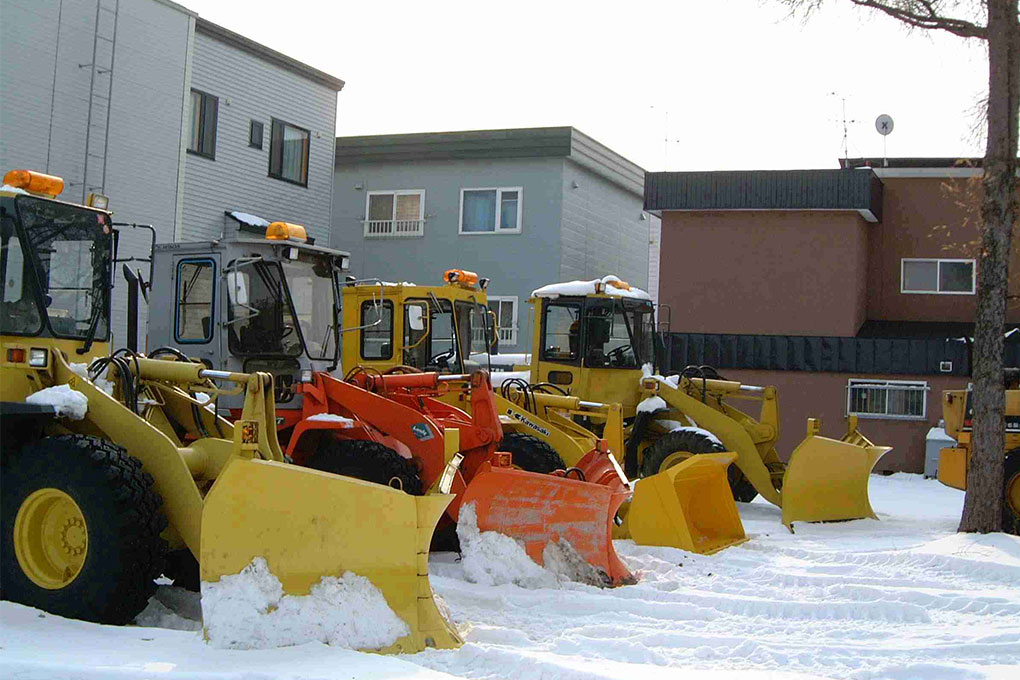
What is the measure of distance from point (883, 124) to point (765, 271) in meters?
4.24

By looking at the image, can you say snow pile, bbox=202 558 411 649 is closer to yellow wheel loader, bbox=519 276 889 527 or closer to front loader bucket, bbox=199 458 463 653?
front loader bucket, bbox=199 458 463 653

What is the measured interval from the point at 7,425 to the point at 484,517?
128 inches

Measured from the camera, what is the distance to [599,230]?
25.8 m

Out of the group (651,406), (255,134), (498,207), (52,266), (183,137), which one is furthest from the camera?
(498,207)

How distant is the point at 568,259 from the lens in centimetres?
2419

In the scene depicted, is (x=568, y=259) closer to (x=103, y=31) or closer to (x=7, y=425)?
(x=103, y=31)

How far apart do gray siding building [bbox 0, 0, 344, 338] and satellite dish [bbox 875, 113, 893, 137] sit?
36.8 ft

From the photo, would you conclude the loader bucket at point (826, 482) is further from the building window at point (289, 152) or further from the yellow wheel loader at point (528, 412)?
the building window at point (289, 152)

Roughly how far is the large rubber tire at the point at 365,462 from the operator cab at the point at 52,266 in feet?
6.07

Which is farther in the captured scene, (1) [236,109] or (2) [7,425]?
(1) [236,109]

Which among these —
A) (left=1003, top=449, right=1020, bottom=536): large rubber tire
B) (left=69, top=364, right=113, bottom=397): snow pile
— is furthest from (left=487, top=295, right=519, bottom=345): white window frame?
(left=69, top=364, right=113, bottom=397): snow pile

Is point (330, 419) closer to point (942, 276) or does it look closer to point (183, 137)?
point (183, 137)

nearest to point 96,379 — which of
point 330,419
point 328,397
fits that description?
point 330,419

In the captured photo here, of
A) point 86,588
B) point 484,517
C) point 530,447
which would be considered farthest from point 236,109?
point 86,588
